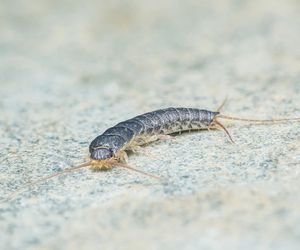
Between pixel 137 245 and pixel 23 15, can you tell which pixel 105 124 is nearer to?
pixel 137 245

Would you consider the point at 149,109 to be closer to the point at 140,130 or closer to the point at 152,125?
the point at 152,125

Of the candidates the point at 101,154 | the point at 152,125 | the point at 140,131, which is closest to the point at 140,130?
the point at 140,131

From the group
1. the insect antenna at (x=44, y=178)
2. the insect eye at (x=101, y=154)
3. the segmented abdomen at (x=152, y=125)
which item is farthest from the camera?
the segmented abdomen at (x=152, y=125)

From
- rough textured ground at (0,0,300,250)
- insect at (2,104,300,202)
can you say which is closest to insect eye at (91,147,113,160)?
insect at (2,104,300,202)

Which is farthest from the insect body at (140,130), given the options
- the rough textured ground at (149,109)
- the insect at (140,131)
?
the rough textured ground at (149,109)

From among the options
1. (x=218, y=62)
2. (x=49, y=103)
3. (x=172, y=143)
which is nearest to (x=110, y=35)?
(x=218, y=62)

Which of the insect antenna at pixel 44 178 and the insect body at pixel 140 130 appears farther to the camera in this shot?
the insect body at pixel 140 130

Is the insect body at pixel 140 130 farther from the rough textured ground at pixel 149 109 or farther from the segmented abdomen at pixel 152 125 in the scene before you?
the rough textured ground at pixel 149 109

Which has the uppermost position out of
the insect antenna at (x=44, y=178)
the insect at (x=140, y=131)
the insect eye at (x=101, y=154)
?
the insect at (x=140, y=131)
